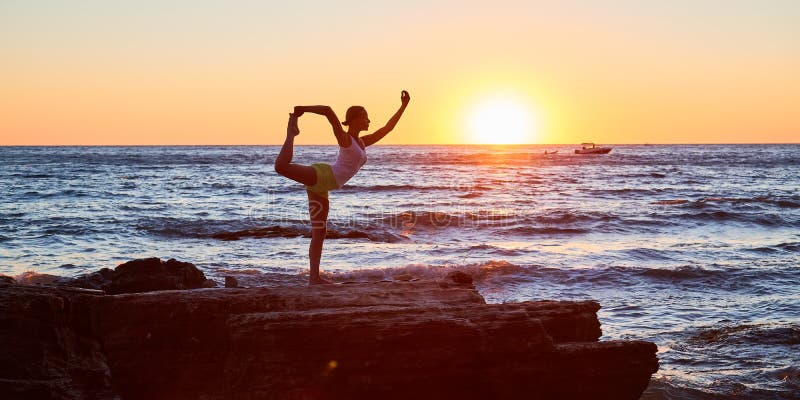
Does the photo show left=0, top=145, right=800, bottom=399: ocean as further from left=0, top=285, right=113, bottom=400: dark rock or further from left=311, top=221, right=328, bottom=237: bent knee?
left=0, top=285, right=113, bottom=400: dark rock

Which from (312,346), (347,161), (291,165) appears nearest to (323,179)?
(347,161)

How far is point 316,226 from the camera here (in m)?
7.27

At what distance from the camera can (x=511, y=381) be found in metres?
5.43

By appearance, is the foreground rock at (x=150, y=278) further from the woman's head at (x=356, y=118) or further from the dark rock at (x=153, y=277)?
the woman's head at (x=356, y=118)

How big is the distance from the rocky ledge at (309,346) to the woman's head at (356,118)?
1.54 meters

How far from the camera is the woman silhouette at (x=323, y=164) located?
6.37m

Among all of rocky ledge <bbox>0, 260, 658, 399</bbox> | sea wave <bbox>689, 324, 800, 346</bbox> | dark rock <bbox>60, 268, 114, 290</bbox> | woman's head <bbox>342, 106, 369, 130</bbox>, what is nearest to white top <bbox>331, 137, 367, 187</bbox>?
woman's head <bbox>342, 106, 369, 130</bbox>

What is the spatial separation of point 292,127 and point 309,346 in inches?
86.4

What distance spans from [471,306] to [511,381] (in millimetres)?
636

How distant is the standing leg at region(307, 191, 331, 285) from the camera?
7.00 metres

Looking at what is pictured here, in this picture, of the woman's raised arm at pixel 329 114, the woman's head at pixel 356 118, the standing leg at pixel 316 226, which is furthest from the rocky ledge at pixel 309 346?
the woman's head at pixel 356 118

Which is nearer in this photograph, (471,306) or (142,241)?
(471,306)

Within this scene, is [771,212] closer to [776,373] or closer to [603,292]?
[603,292]

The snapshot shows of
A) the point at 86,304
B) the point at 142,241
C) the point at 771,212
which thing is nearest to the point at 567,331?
the point at 86,304
